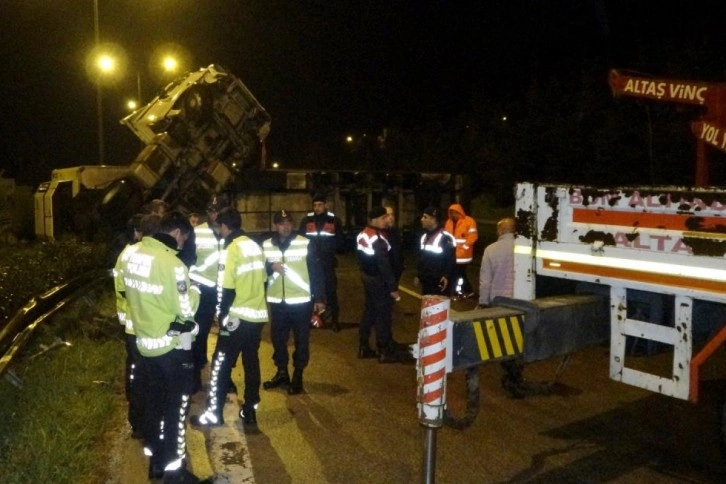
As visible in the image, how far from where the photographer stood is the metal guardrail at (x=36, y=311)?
6.05 metres

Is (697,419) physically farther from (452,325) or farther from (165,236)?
(165,236)

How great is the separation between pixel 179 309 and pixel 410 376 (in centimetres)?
333

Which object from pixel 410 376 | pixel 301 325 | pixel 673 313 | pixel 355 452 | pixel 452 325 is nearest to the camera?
pixel 452 325

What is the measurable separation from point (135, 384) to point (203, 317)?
145 centimetres

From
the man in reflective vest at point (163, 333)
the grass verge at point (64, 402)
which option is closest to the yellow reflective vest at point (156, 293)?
the man in reflective vest at point (163, 333)

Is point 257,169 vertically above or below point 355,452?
above

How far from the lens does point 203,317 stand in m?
6.71

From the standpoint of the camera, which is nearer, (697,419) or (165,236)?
(165,236)

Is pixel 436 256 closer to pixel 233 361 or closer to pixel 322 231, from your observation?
pixel 322 231

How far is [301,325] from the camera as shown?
6.84 meters

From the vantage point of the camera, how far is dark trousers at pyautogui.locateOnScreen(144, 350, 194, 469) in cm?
471

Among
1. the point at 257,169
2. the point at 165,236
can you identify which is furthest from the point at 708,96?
the point at 257,169

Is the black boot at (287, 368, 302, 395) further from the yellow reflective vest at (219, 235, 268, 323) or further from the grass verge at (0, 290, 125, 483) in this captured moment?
the grass verge at (0, 290, 125, 483)

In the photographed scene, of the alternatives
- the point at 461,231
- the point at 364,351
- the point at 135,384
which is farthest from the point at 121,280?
the point at 461,231
